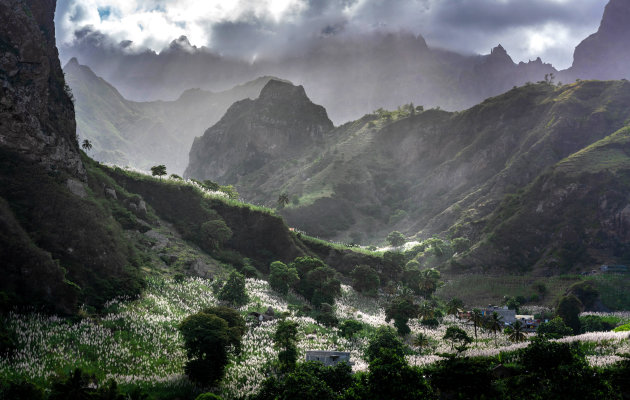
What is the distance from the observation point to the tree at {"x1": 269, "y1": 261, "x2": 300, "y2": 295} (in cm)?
7231

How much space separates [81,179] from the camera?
63.4m

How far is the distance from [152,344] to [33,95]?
42.1 meters

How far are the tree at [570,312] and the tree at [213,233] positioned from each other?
6403 cm

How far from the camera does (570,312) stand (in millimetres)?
70375

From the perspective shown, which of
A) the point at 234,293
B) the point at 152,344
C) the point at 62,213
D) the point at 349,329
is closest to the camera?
the point at 152,344

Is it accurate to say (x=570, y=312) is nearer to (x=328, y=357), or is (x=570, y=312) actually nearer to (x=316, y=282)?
(x=316, y=282)

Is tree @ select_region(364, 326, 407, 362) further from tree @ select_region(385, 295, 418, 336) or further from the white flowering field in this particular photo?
tree @ select_region(385, 295, 418, 336)

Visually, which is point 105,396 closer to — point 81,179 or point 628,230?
point 81,179

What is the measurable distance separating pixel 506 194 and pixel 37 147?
476ft

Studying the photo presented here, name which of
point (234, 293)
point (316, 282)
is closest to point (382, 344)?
point (234, 293)

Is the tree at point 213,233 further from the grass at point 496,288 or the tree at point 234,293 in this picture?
the grass at point 496,288

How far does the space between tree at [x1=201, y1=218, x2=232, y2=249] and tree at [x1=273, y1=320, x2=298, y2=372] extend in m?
39.3

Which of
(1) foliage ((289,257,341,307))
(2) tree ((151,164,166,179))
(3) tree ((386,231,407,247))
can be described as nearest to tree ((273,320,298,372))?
(1) foliage ((289,257,341,307))

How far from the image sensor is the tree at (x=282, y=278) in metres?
72.3
